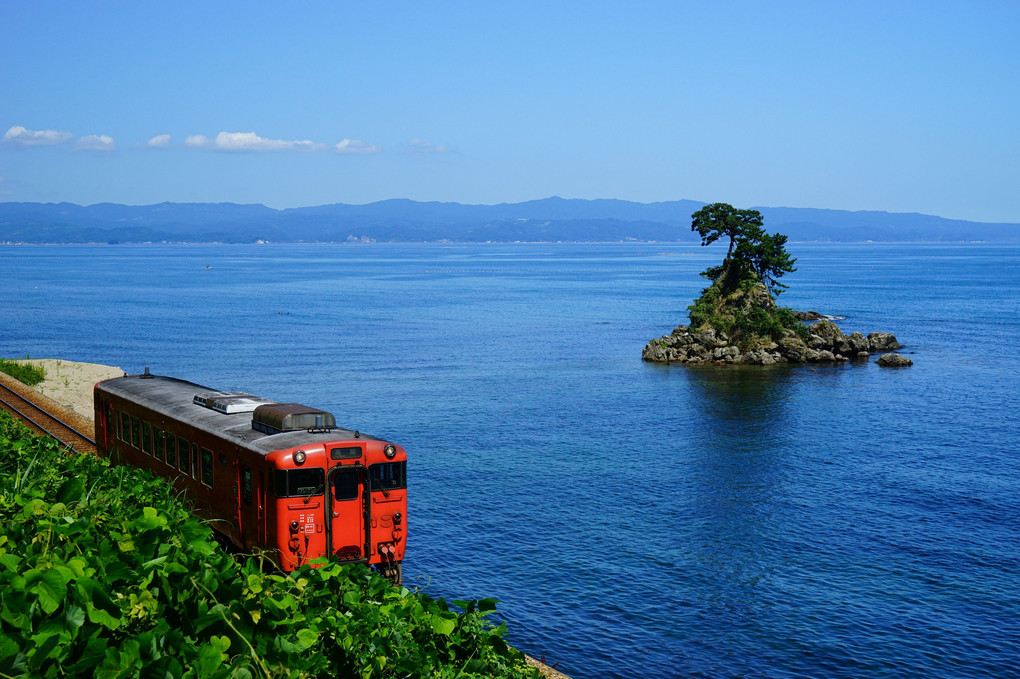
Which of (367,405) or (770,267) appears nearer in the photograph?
(367,405)

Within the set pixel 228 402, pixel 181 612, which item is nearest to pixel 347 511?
pixel 228 402

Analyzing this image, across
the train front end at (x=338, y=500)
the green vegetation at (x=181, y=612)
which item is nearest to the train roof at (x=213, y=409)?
the train front end at (x=338, y=500)

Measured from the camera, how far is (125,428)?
26.2m

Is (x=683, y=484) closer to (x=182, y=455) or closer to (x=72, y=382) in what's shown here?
(x=182, y=455)

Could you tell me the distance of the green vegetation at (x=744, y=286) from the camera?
81.1m

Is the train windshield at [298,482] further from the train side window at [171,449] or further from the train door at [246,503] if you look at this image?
the train side window at [171,449]

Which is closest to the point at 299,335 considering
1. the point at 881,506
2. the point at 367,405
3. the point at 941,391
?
the point at 367,405

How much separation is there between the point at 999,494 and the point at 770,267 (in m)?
49.5

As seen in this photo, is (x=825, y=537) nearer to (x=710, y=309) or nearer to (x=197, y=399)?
(x=197, y=399)

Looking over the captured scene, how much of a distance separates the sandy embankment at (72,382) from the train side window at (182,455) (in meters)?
30.3

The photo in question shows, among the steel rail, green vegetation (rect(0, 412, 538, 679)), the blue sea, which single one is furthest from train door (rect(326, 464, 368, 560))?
the steel rail

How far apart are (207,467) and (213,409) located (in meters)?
1.81

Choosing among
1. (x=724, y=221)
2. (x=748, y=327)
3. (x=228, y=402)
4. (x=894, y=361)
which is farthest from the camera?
(x=724, y=221)

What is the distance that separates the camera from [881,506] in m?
36.8
